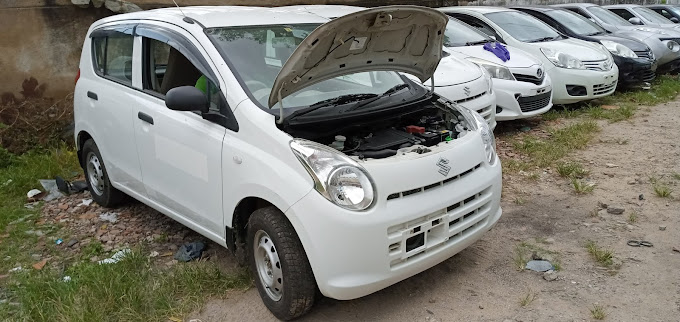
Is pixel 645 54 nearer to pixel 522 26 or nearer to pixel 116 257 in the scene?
pixel 522 26

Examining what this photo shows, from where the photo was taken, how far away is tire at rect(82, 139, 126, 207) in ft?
16.3

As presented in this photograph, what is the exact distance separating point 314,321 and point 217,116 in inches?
53.5

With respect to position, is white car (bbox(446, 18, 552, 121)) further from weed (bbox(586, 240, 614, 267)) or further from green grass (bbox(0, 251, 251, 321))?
green grass (bbox(0, 251, 251, 321))

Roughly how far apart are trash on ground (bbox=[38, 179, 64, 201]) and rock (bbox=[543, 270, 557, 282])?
15.0 ft

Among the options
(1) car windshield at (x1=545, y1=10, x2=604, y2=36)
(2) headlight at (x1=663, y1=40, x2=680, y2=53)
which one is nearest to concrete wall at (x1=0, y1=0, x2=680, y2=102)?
(1) car windshield at (x1=545, y1=10, x2=604, y2=36)

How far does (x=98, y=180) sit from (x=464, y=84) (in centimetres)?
378

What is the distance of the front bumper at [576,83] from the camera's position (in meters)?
8.04

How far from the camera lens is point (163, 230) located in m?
4.71

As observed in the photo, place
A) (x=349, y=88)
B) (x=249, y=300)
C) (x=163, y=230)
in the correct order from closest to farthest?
(x=249, y=300)
(x=349, y=88)
(x=163, y=230)

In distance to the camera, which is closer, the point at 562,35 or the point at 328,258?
Result: the point at 328,258

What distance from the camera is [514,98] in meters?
6.98

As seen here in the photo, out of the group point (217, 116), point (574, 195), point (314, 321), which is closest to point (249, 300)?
point (314, 321)

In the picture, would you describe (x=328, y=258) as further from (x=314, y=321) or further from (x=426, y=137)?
(x=426, y=137)

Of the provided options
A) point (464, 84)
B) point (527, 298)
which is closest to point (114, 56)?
point (464, 84)
